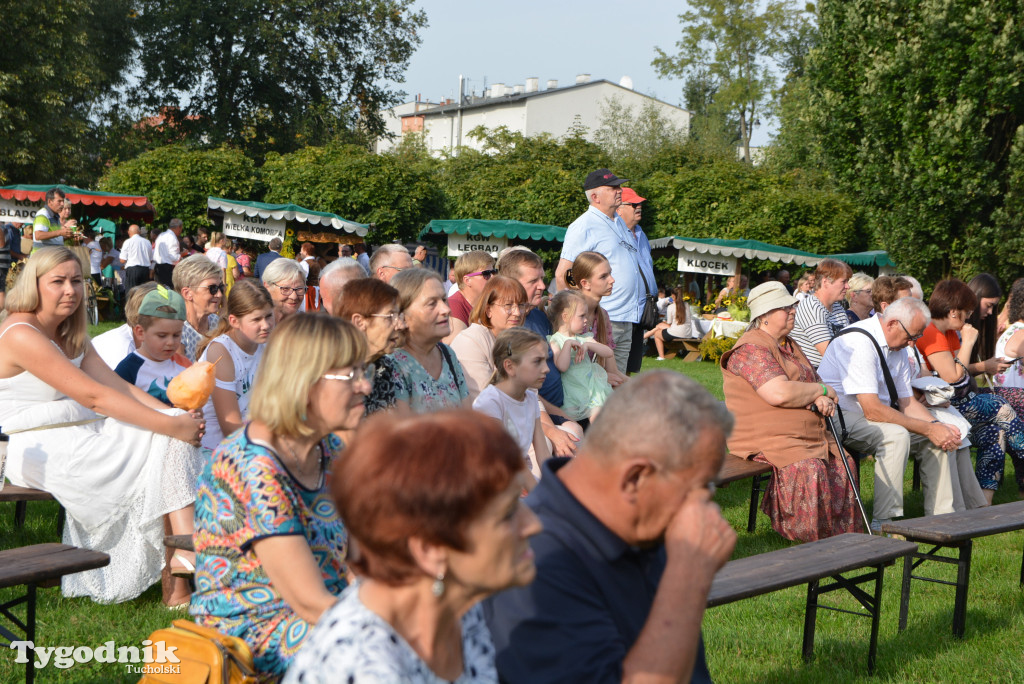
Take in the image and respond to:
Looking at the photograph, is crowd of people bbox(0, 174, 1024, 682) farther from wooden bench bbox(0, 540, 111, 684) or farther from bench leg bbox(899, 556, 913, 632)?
bench leg bbox(899, 556, 913, 632)

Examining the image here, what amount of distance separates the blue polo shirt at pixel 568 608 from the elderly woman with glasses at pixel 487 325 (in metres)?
3.51

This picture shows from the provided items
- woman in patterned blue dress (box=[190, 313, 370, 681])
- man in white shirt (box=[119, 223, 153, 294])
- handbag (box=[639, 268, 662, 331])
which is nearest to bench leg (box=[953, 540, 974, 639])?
woman in patterned blue dress (box=[190, 313, 370, 681])

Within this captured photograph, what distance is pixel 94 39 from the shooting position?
119ft

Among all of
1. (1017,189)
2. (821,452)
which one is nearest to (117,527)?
(821,452)

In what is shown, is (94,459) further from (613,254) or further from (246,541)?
(613,254)

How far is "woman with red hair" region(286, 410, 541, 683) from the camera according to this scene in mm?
1715

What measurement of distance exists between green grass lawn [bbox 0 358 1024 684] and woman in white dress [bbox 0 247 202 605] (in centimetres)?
23

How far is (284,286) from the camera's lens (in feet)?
21.9

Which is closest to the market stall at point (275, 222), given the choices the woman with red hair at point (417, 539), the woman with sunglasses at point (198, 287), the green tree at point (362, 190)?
the green tree at point (362, 190)

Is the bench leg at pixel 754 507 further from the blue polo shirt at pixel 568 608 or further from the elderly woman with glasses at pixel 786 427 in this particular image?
the blue polo shirt at pixel 568 608

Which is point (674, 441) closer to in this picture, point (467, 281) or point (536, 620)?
point (536, 620)

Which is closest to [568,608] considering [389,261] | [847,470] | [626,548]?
[626,548]

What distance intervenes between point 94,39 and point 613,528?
39633 millimetres

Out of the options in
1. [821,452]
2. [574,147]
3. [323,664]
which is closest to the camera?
[323,664]
